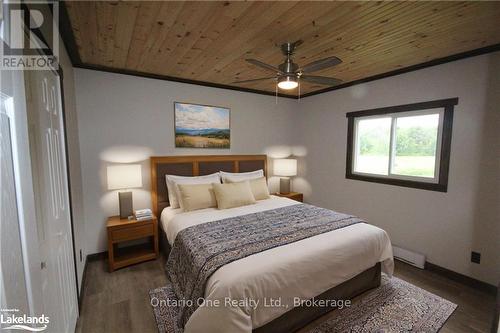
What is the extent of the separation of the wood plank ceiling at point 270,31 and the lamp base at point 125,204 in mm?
1631

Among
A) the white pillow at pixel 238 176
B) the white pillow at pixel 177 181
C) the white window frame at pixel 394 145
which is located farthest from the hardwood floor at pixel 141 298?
the white pillow at pixel 238 176

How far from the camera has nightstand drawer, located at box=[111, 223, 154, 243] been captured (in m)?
2.65

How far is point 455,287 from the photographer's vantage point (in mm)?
2447

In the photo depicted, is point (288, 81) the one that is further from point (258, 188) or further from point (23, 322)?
point (23, 322)

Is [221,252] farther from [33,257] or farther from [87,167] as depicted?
[87,167]

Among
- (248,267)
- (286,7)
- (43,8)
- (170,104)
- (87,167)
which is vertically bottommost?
(248,267)

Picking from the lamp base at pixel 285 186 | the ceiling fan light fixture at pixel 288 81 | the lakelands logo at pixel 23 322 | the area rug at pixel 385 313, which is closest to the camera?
the lakelands logo at pixel 23 322

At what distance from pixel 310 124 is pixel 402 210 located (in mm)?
2137

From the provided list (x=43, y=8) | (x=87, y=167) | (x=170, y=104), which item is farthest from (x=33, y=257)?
(x=170, y=104)

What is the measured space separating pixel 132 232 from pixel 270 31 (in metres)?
2.70

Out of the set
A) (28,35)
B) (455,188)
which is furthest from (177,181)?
(455,188)

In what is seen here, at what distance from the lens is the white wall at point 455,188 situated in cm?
234

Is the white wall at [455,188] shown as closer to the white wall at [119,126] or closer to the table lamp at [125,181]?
the white wall at [119,126]

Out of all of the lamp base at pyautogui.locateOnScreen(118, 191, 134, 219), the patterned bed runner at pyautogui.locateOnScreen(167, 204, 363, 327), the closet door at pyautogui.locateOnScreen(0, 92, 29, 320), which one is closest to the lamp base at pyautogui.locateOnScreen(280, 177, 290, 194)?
the patterned bed runner at pyautogui.locateOnScreen(167, 204, 363, 327)
